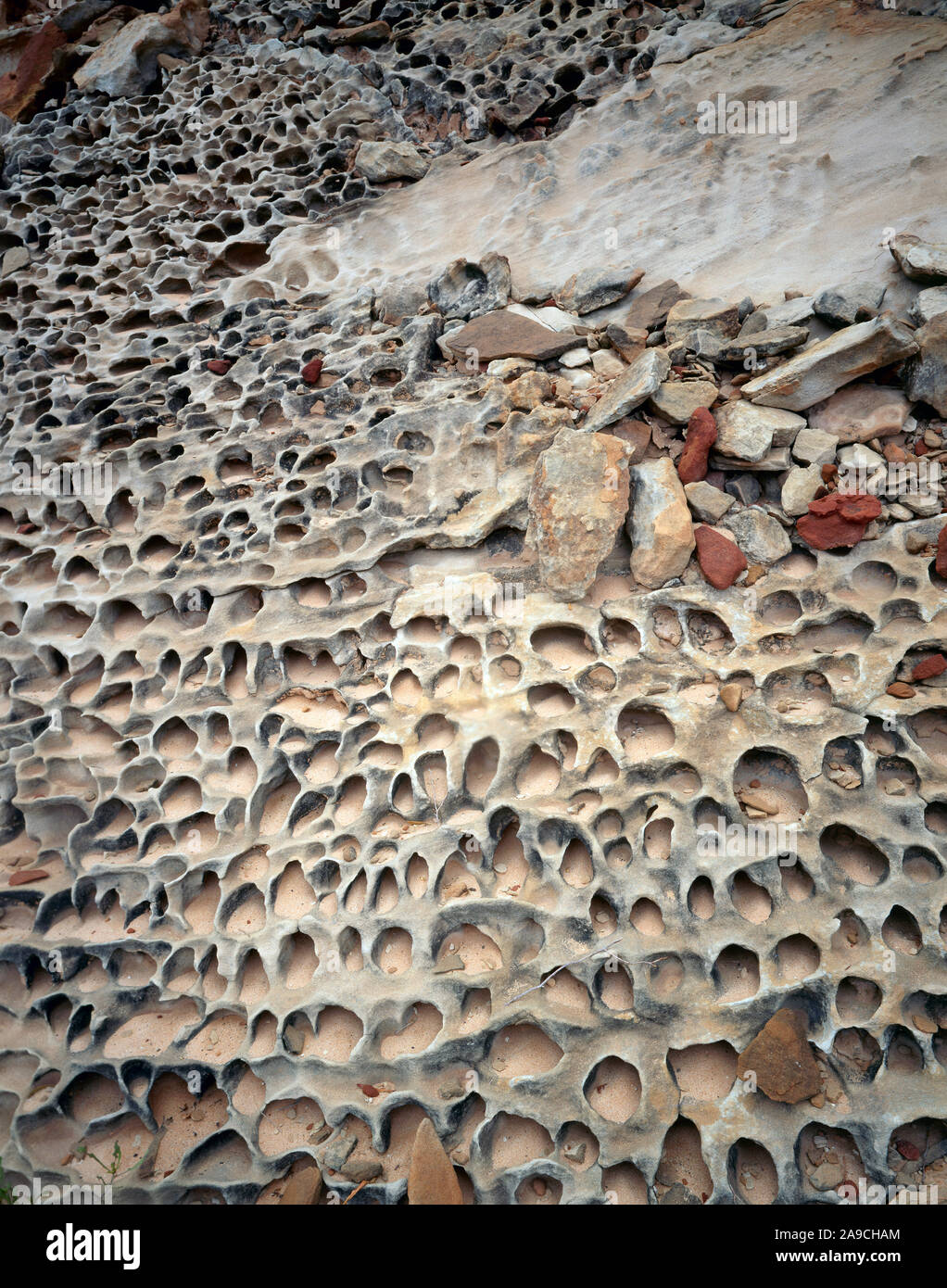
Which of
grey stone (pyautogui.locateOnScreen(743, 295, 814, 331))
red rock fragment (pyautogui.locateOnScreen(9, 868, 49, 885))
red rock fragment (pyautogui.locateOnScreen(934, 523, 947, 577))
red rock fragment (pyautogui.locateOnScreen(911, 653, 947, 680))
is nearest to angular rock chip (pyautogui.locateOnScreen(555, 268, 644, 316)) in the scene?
grey stone (pyautogui.locateOnScreen(743, 295, 814, 331))

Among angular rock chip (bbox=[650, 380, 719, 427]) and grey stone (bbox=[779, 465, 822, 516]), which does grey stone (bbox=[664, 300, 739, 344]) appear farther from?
grey stone (bbox=[779, 465, 822, 516])

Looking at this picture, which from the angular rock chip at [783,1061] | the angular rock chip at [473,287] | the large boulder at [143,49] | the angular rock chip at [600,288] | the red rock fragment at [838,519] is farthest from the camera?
the large boulder at [143,49]

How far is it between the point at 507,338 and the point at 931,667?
277 centimetres

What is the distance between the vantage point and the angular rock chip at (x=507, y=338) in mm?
4277

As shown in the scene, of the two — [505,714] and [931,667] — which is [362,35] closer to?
[505,714]

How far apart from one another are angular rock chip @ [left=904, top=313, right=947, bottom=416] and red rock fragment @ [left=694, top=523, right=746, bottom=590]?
1070 mm

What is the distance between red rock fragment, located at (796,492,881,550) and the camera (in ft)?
10.6

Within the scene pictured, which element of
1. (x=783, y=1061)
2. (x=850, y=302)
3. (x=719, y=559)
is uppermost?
(x=850, y=302)

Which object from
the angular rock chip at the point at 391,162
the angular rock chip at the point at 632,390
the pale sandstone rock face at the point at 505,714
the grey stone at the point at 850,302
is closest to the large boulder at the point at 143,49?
the angular rock chip at the point at 391,162

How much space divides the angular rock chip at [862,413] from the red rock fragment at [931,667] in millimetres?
1107

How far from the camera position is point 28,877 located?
3.64 m

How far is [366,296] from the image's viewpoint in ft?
17.3

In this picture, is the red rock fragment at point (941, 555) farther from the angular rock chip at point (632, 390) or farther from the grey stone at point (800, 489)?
the angular rock chip at point (632, 390)

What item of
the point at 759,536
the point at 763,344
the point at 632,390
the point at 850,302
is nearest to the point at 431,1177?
the point at 759,536
